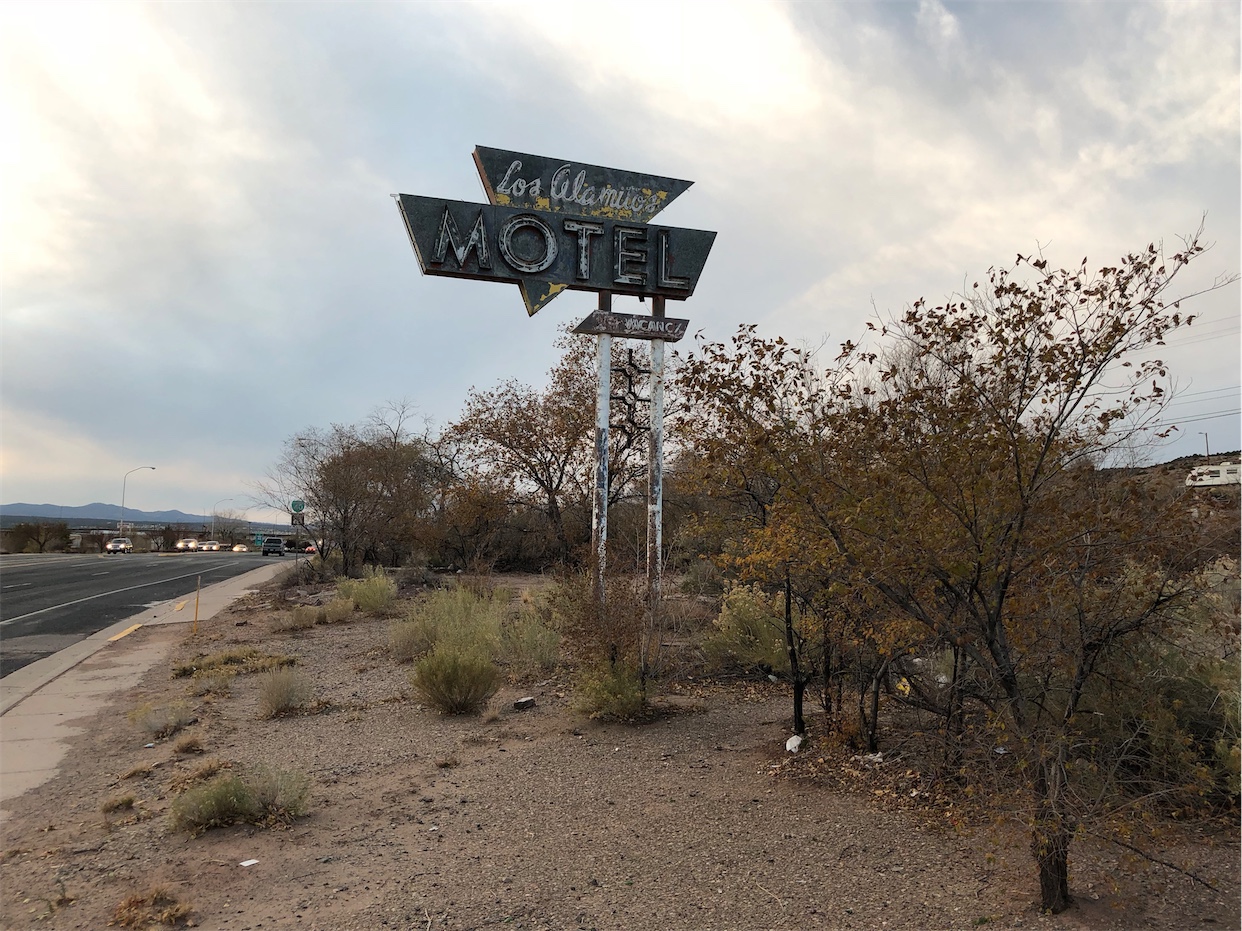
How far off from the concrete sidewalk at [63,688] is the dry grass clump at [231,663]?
0.58 metres

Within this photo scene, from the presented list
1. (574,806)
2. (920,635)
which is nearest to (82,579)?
(574,806)

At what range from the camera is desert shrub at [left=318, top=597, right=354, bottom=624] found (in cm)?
1568

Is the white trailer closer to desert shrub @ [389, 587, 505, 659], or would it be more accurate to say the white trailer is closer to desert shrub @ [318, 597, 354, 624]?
desert shrub @ [389, 587, 505, 659]

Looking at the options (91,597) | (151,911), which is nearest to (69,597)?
(91,597)

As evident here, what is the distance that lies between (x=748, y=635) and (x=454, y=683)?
11.3 feet

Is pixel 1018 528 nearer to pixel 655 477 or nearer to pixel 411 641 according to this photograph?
pixel 655 477

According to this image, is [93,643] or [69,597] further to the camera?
[69,597]

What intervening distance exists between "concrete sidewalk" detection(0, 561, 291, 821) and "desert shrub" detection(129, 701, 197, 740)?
2.00 feet

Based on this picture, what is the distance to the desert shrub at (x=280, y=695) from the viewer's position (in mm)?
7980

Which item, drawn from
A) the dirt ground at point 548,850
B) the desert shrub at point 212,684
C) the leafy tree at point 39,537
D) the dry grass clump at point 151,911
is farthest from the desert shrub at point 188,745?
the leafy tree at point 39,537

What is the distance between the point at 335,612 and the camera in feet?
51.7

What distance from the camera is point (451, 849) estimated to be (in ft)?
15.0

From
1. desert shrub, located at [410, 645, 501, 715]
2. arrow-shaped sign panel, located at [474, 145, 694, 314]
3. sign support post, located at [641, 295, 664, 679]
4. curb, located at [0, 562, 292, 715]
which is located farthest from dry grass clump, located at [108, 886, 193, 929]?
arrow-shaped sign panel, located at [474, 145, 694, 314]

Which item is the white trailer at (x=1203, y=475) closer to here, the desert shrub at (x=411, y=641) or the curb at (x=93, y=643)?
the desert shrub at (x=411, y=641)
